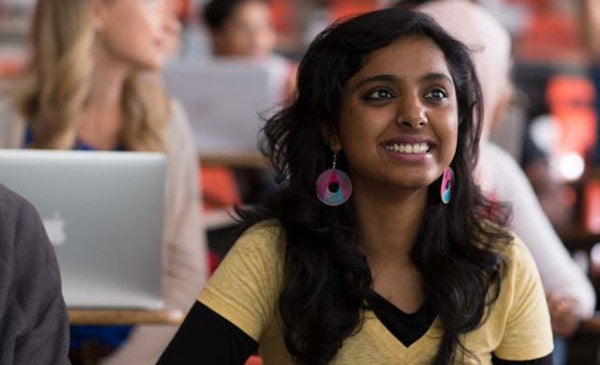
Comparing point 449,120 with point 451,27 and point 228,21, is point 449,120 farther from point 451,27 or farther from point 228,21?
point 228,21

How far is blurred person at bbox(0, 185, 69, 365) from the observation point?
5.71 feet

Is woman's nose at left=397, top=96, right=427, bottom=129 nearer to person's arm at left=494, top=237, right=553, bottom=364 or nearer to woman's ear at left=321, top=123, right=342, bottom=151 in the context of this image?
woman's ear at left=321, top=123, right=342, bottom=151

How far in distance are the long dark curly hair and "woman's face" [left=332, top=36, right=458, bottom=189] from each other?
0.09 ft

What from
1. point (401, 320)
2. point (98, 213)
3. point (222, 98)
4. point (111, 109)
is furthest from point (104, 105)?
point (222, 98)

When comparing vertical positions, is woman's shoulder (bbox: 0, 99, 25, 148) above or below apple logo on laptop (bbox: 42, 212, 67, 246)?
above

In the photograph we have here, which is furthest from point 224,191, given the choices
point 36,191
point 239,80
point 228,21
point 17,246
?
point 17,246

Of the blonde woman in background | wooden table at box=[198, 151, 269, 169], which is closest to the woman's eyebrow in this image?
the blonde woman in background

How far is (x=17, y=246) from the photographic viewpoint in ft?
5.76

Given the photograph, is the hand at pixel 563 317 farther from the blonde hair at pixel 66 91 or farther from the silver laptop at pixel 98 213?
the blonde hair at pixel 66 91

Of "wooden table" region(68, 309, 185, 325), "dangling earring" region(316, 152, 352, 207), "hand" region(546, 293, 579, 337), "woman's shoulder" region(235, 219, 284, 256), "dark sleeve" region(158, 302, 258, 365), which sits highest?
"dangling earring" region(316, 152, 352, 207)

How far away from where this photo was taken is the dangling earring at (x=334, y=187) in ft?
6.57

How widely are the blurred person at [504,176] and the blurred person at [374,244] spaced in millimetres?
685

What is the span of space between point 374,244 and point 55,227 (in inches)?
24.3

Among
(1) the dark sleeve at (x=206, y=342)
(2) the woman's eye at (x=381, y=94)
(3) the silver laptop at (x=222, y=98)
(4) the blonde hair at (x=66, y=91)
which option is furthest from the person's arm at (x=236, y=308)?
(3) the silver laptop at (x=222, y=98)
